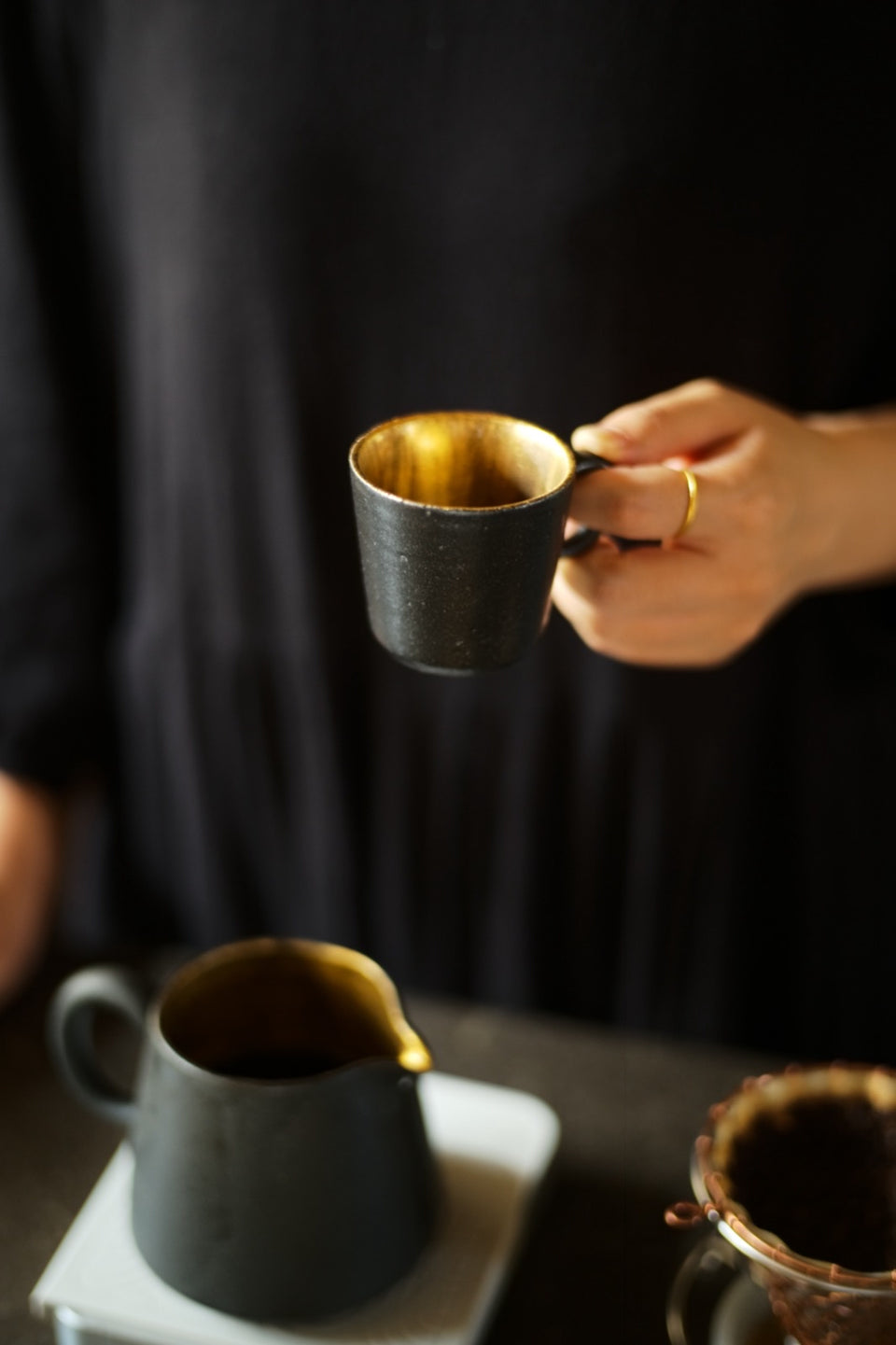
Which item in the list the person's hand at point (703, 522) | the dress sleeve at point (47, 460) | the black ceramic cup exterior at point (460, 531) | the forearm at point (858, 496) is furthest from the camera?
the dress sleeve at point (47, 460)

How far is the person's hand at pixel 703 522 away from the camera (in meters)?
0.61

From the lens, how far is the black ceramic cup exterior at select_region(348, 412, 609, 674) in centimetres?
49

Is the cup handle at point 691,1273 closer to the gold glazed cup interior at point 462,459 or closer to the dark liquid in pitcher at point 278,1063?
the dark liquid in pitcher at point 278,1063

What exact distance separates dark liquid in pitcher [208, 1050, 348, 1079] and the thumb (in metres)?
0.33

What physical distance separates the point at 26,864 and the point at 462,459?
1.81ft

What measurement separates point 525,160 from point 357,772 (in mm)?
447

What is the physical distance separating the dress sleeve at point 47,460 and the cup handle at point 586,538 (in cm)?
46

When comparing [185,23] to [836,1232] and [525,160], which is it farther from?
[836,1232]

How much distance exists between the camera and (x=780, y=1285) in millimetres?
539

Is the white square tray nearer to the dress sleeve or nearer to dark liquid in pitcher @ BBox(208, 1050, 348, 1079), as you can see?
dark liquid in pitcher @ BBox(208, 1050, 348, 1079)

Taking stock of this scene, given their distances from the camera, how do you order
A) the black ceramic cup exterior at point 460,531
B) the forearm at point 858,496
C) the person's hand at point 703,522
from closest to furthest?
the black ceramic cup exterior at point 460,531
the person's hand at point 703,522
the forearm at point 858,496

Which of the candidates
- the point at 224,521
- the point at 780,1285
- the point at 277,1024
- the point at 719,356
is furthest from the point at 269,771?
the point at 780,1285

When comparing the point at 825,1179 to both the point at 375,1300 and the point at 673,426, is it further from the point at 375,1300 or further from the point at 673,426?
the point at 673,426

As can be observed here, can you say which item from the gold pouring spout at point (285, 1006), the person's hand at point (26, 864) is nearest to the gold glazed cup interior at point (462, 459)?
the gold pouring spout at point (285, 1006)
